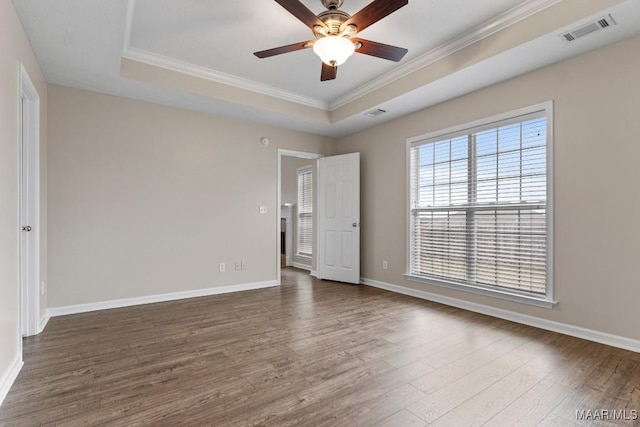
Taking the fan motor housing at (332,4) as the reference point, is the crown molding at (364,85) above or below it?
above

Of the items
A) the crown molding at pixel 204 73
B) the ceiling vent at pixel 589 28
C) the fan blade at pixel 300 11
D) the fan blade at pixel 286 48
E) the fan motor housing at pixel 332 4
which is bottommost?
the fan blade at pixel 286 48

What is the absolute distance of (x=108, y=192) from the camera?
3797 mm

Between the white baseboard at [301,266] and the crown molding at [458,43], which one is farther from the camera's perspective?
the white baseboard at [301,266]

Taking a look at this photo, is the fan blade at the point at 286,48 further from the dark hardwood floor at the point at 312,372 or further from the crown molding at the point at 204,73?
the dark hardwood floor at the point at 312,372

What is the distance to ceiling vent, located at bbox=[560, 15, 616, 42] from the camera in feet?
7.89

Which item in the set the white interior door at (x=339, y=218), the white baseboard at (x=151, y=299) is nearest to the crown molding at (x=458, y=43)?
the white interior door at (x=339, y=218)

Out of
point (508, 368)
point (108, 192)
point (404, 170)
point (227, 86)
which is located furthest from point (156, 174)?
point (508, 368)

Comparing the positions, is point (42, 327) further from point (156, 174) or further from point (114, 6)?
point (114, 6)

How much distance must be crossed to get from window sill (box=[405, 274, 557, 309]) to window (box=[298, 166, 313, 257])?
2.86 meters

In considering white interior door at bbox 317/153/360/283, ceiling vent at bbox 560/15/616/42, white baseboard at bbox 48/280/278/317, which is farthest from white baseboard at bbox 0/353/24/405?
ceiling vent at bbox 560/15/616/42

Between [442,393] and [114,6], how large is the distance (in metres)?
3.44

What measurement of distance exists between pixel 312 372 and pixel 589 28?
337 centimetres

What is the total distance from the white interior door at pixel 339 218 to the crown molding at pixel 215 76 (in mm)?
1041

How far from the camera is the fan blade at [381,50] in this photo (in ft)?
8.31
